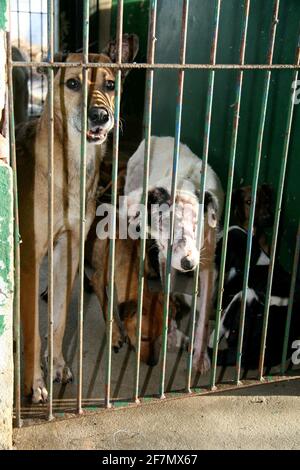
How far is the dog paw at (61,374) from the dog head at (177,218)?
946 millimetres

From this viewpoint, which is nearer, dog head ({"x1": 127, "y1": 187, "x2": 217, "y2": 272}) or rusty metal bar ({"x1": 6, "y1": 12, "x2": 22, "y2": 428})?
rusty metal bar ({"x1": 6, "y1": 12, "x2": 22, "y2": 428})

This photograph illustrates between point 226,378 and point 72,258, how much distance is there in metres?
1.26

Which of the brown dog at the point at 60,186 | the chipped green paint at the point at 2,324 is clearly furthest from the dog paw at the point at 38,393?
the chipped green paint at the point at 2,324

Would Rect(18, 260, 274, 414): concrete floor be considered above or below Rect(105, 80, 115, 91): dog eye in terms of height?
below

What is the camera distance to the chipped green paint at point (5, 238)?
249 cm

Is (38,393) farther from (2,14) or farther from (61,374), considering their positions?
(2,14)

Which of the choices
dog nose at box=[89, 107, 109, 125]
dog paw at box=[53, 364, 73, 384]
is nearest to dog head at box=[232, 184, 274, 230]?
dog nose at box=[89, 107, 109, 125]

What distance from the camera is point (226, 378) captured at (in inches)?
146

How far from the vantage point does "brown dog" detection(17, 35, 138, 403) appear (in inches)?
131

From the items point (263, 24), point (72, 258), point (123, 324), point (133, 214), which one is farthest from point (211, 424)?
point (263, 24)

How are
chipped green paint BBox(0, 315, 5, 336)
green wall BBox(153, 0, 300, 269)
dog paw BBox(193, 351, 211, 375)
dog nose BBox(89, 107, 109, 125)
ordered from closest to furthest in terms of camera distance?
chipped green paint BBox(0, 315, 5, 336)
dog nose BBox(89, 107, 109, 125)
dog paw BBox(193, 351, 211, 375)
green wall BBox(153, 0, 300, 269)

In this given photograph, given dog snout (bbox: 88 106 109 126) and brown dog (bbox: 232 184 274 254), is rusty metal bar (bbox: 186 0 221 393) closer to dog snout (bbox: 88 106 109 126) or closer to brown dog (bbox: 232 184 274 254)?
dog snout (bbox: 88 106 109 126)

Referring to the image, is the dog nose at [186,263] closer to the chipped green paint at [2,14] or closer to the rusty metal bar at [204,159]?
the rusty metal bar at [204,159]
